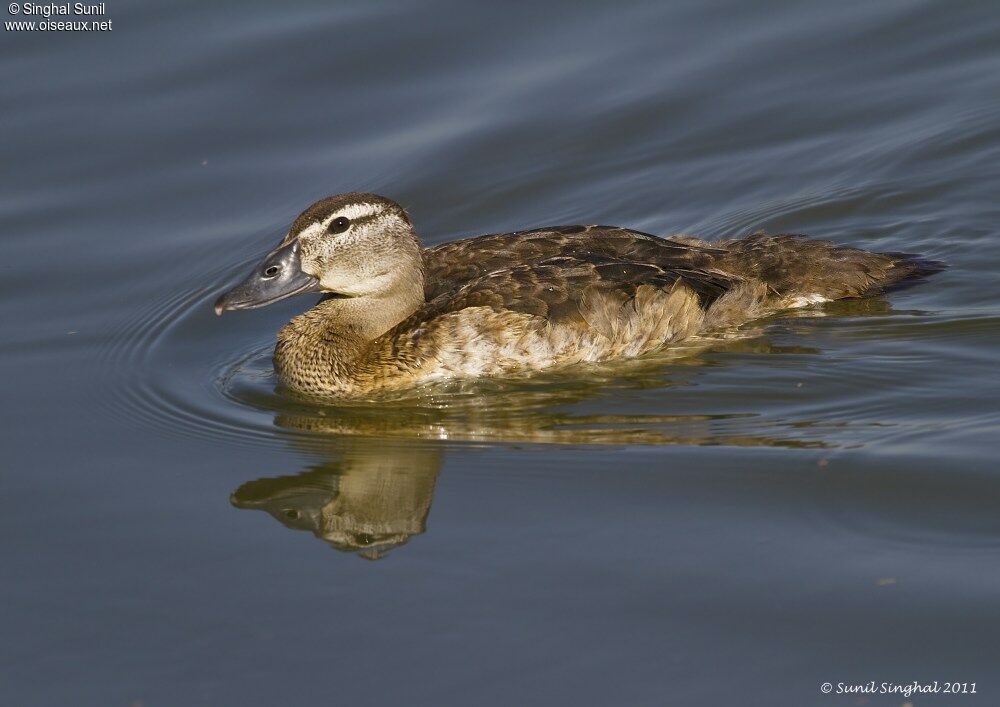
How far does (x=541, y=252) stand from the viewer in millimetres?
9820

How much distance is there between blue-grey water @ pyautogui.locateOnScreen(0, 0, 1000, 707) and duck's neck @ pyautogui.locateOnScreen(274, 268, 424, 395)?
24 cm

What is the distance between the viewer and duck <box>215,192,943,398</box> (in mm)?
9500

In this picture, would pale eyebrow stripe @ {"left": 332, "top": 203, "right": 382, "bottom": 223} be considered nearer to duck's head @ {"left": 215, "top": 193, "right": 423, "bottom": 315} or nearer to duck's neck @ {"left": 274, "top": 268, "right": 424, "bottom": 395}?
duck's head @ {"left": 215, "top": 193, "right": 423, "bottom": 315}

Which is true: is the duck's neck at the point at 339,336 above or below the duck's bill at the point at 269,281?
below

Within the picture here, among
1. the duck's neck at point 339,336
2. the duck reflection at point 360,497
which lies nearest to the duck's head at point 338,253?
the duck's neck at point 339,336

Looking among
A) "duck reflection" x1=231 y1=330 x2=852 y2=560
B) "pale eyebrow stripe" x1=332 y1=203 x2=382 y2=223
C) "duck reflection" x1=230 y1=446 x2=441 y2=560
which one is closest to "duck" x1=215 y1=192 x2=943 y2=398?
"pale eyebrow stripe" x1=332 y1=203 x2=382 y2=223

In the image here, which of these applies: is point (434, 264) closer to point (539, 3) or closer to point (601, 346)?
point (601, 346)

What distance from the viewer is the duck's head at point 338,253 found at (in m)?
9.55

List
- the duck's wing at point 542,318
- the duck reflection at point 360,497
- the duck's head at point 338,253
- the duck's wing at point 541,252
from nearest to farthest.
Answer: the duck reflection at point 360,497, the duck's wing at point 542,318, the duck's head at point 338,253, the duck's wing at point 541,252

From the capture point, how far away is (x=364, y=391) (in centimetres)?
957

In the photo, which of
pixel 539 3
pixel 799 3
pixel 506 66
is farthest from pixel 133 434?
pixel 799 3

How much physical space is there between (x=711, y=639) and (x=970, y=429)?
262 centimetres

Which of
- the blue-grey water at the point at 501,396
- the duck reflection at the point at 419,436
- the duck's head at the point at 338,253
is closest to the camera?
the blue-grey water at the point at 501,396

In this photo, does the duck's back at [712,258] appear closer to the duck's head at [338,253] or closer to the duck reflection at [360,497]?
the duck's head at [338,253]
